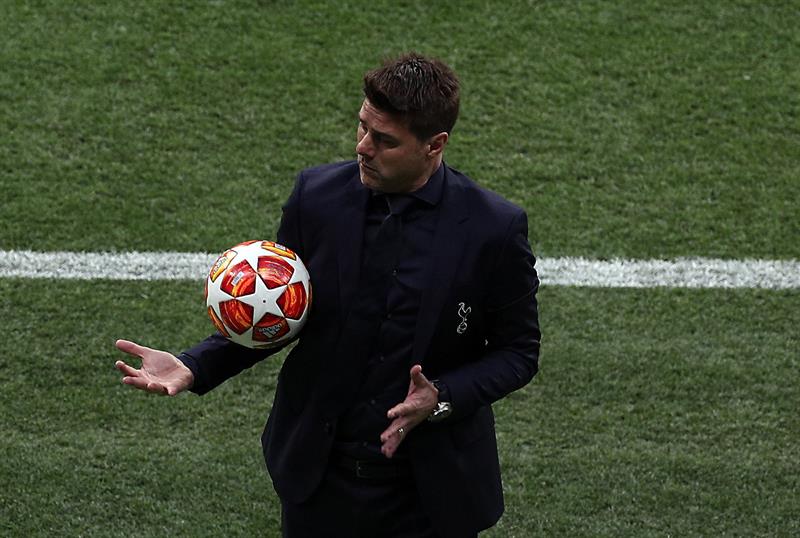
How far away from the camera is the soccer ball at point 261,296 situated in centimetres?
400

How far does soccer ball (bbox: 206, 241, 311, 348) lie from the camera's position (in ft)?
13.1

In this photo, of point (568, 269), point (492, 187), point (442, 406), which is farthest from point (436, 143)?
point (492, 187)

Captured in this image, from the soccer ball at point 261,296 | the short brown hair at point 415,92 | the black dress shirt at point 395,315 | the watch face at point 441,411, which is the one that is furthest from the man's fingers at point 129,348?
the short brown hair at point 415,92

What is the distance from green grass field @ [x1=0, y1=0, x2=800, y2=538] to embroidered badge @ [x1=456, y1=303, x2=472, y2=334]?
1.89 metres

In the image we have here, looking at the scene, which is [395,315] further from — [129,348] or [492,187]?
[492,187]

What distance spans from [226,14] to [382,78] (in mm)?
5489

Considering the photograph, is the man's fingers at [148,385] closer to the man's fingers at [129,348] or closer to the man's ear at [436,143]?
the man's fingers at [129,348]

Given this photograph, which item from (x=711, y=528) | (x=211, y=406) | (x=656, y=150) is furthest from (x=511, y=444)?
(x=656, y=150)

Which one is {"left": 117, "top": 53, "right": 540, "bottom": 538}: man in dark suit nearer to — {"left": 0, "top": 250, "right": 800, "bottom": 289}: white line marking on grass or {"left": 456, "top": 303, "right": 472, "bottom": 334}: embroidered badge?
{"left": 456, "top": 303, "right": 472, "bottom": 334}: embroidered badge

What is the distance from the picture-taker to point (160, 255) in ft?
24.2

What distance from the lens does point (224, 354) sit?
4160 millimetres

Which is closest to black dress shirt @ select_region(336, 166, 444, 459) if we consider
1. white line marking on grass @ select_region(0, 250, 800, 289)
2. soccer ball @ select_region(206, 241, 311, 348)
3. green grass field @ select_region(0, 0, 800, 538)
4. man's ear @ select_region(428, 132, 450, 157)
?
man's ear @ select_region(428, 132, 450, 157)

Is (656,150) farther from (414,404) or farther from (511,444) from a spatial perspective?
(414,404)

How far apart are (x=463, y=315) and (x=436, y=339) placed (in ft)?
0.34
